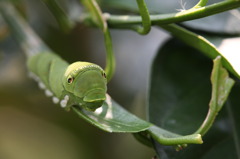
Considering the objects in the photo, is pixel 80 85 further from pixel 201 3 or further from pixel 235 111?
pixel 235 111

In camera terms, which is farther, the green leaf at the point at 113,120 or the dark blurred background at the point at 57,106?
the dark blurred background at the point at 57,106

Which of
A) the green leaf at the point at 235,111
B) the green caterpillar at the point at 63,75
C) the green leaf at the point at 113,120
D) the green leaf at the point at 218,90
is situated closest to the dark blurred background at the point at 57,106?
the green caterpillar at the point at 63,75

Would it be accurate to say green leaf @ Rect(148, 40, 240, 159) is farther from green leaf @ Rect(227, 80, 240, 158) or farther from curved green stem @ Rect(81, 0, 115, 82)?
curved green stem @ Rect(81, 0, 115, 82)

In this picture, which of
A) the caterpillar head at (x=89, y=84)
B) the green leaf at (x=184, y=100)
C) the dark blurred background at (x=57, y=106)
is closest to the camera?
the caterpillar head at (x=89, y=84)

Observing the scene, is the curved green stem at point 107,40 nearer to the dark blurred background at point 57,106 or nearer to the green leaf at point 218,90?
the green leaf at point 218,90

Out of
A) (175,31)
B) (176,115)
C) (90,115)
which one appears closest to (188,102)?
(176,115)

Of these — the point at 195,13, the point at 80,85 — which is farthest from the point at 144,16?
the point at 80,85

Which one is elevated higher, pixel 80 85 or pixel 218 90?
pixel 80 85
